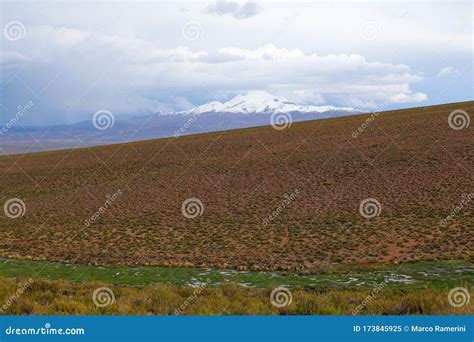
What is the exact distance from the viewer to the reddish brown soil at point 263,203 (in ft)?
78.8

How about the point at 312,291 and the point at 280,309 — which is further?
the point at 312,291

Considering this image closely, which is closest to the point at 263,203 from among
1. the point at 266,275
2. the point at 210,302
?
the point at 266,275

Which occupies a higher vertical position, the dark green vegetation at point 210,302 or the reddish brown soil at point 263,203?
the reddish brown soil at point 263,203

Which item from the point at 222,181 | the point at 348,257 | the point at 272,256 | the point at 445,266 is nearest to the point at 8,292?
the point at 272,256

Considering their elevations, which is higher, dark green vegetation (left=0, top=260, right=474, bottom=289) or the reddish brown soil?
the reddish brown soil

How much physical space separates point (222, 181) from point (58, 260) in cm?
2750

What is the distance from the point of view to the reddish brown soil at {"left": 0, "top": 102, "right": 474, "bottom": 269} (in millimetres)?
24031

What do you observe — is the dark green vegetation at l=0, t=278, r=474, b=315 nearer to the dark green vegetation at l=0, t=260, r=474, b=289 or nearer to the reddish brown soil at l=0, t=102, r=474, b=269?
the dark green vegetation at l=0, t=260, r=474, b=289

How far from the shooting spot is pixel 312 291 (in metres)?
14.5

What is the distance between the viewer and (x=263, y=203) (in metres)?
37.8

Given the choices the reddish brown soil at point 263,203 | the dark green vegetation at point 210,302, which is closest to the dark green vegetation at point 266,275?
the reddish brown soil at point 263,203

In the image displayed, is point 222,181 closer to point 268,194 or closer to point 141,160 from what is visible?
point 268,194

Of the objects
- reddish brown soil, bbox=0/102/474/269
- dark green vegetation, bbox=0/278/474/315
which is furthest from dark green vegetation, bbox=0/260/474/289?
dark green vegetation, bbox=0/278/474/315

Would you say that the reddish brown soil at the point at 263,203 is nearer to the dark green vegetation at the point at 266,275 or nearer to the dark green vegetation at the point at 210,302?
the dark green vegetation at the point at 266,275
